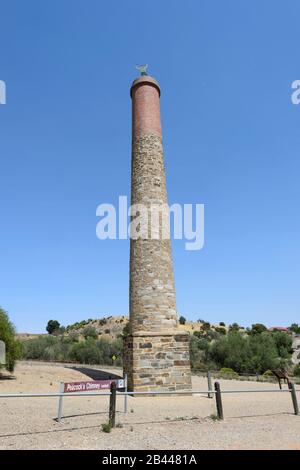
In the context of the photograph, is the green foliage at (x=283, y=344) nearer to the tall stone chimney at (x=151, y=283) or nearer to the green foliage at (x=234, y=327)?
the tall stone chimney at (x=151, y=283)

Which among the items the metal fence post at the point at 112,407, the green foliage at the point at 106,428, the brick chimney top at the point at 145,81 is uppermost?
the brick chimney top at the point at 145,81

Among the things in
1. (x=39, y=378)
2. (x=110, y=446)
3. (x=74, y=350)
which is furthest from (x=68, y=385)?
(x=74, y=350)

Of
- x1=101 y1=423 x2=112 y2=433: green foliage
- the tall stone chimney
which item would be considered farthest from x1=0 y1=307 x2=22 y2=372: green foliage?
x1=101 y1=423 x2=112 y2=433: green foliage

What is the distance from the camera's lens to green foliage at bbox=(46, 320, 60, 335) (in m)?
80.1

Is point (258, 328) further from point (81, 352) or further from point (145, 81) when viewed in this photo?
point (145, 81)

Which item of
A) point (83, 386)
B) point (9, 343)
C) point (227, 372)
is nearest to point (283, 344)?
point (227, 372)

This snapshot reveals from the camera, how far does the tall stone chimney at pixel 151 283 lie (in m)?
13.2

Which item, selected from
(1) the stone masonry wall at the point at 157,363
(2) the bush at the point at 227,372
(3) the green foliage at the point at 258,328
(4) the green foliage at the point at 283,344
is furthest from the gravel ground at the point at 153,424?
(3) the green foliage at the point at 258,328

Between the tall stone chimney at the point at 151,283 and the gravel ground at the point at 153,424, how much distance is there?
103 cm

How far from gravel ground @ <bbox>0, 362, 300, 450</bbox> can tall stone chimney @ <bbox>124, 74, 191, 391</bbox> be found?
103cm

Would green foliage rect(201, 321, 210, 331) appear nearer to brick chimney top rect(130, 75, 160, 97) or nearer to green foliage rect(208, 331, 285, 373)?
green foliage rect(208, 331, 285, 373)

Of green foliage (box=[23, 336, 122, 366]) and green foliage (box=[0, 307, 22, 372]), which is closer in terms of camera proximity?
green foliage (box=[0, 307, 22, 372])

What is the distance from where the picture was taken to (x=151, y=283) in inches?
569
